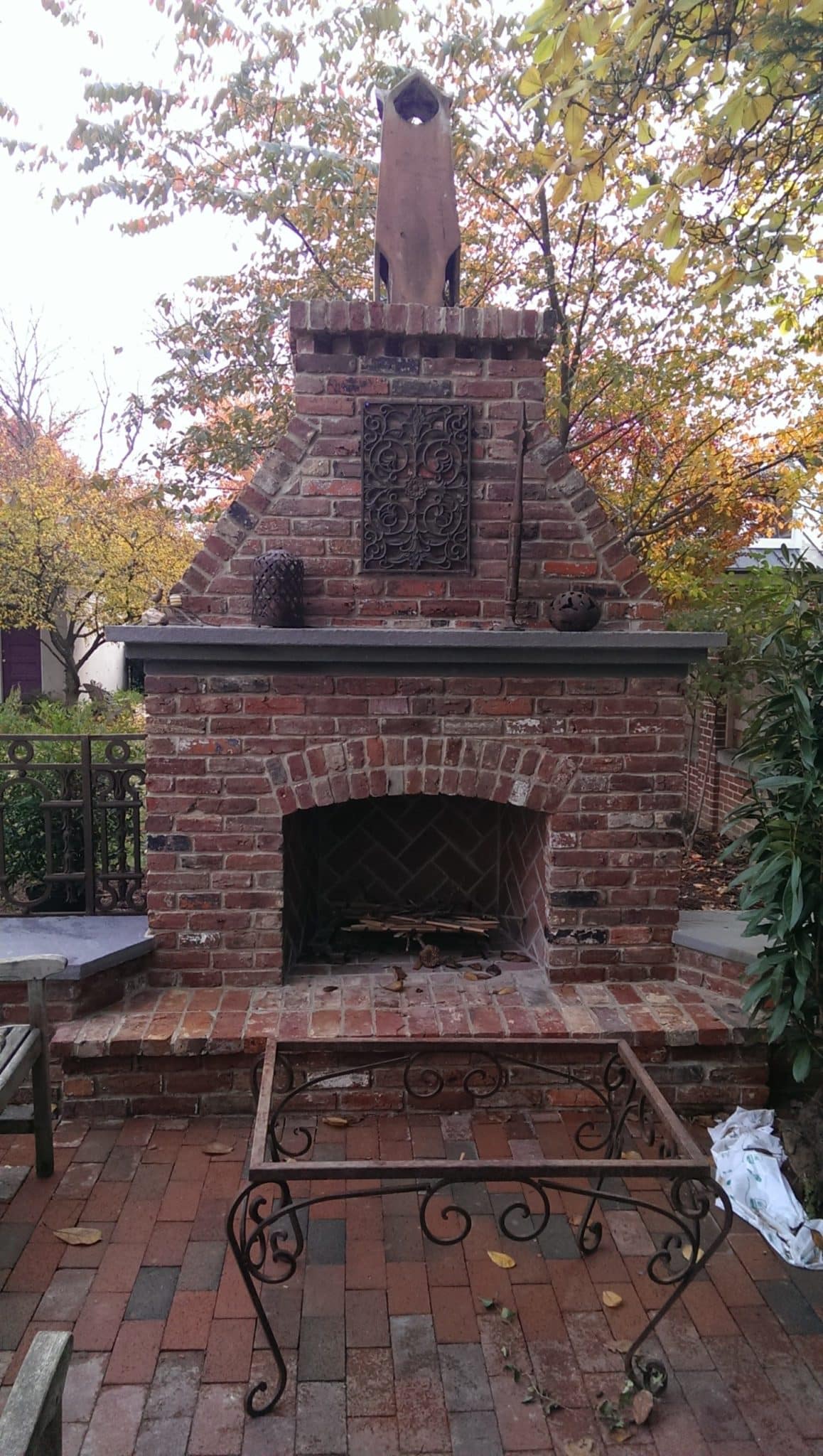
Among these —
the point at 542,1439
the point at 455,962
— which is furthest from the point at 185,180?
the point at 542,1439

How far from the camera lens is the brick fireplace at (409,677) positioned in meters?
3.50

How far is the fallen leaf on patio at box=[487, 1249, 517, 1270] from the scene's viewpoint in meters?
2.61

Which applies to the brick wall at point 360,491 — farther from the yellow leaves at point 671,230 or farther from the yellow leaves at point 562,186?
the yellow leaves at point 671,230

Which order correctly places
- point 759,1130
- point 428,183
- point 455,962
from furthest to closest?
point 455,962
point 428,183
point 759,1130

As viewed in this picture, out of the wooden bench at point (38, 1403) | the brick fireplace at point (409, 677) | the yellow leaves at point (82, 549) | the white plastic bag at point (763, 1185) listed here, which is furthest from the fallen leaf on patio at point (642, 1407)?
the yellow leaves at point (82, 549)

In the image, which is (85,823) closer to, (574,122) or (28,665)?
(574,122)

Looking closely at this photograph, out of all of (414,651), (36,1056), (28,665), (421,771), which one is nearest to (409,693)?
(414,651)

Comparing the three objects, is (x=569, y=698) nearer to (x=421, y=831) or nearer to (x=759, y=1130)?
(x=421, y=831)

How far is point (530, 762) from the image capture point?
3646 millimetres

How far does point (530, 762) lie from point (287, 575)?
123 cm

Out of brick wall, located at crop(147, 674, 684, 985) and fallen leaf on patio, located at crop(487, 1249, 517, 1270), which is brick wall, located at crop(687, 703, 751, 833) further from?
fallen leaf on patio, located at crop(487, 1249, 517, 1270)

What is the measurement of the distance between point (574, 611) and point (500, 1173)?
2057mm

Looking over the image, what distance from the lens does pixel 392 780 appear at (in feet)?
11.9

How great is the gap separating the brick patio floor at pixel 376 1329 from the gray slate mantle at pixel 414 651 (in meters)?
1.84
